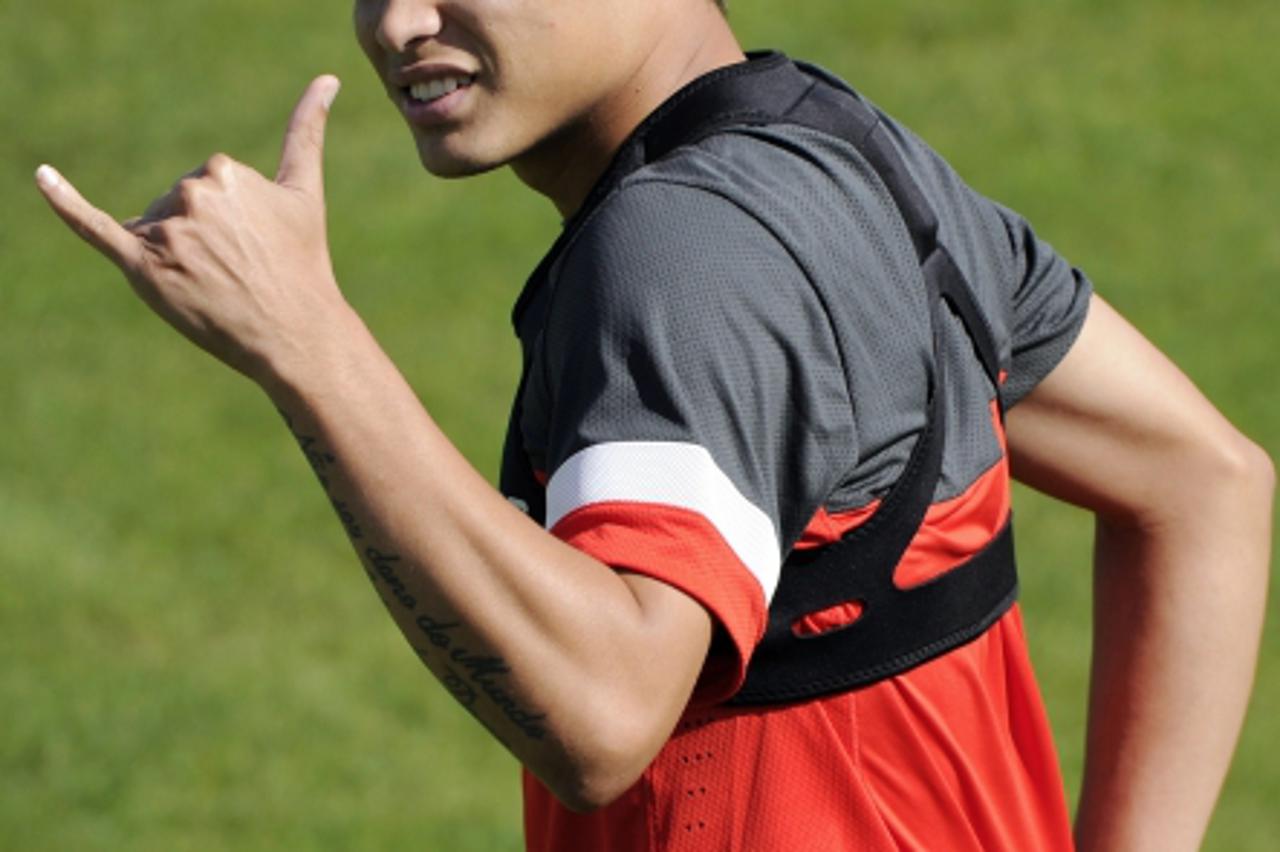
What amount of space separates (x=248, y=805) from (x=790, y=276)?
4696 mm

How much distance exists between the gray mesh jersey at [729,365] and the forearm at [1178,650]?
2.29 ft

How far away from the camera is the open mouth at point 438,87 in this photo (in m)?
2.45

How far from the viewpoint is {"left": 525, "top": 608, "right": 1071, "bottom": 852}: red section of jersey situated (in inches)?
93.2

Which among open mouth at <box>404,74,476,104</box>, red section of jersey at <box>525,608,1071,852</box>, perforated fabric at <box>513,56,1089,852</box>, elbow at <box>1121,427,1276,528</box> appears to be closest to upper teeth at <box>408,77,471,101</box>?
open mouth at <box>404,74,476,104</box>

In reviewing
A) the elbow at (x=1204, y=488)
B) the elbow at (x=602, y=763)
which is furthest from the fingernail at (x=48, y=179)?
the elbow at (x=1204, y=488)

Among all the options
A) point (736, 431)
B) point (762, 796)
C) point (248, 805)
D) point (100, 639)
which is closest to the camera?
point (736, 431)

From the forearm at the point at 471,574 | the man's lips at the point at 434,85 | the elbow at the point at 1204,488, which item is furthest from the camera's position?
the elbow at the point at 1204,488

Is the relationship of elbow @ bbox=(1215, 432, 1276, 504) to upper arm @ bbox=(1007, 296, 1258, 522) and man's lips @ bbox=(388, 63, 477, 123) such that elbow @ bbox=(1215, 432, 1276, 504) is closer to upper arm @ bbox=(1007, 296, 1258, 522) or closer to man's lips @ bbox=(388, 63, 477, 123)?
upper arm @ bbox=(1007, 296, 1258, 522)

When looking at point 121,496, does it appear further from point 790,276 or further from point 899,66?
point 790,276

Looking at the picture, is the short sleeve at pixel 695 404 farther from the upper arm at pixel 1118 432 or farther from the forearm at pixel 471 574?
the upper arm at pixel 1118 432

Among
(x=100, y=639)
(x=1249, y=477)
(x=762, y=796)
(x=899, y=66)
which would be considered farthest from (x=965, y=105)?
(x=762, y=796)

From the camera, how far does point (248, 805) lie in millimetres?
6555

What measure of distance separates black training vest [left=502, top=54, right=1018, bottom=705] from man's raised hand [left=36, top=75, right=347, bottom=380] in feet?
1.30

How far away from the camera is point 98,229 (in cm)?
198
